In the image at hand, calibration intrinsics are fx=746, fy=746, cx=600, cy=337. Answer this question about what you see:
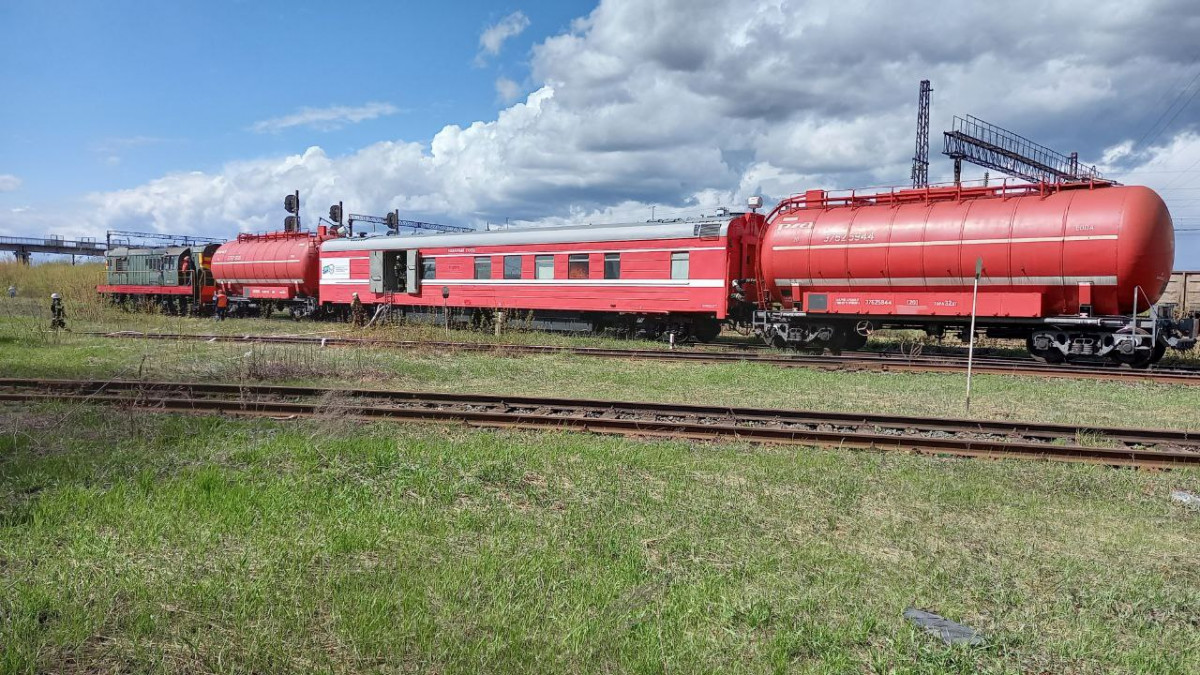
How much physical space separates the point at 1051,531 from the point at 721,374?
863cm

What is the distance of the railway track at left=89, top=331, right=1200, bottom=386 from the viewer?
44.4 ft

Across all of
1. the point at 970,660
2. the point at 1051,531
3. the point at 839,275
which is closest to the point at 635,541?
the point at 970,660

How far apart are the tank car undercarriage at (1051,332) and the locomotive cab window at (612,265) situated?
13.1 ft

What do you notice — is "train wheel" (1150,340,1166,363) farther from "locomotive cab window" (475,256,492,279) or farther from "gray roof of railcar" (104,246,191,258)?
"gray roof of railcar" (104,246,191,258)

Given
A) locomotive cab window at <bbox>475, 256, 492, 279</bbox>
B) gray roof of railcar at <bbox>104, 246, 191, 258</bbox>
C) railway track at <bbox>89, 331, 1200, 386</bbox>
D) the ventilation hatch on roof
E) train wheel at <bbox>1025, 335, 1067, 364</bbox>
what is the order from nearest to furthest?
railway track at <bbox>89, 331, 1200, 386</bbox> → train wheel at <bbox>1025, 335, 1067, 364</bbox> → the ventilation hatch on roof → locomotive cab window at <bbox>475, 256, 492, 279</bbox> → gray roof of railcar at <bbox>104, 246, 191, 258</bbox>

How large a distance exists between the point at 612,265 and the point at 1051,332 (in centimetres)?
1029

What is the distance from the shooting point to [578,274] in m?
20.8

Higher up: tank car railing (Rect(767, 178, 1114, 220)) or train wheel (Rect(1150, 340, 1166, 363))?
tank car railing (Rect(767, 178, 1114, 220))

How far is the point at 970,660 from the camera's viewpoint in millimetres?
3521

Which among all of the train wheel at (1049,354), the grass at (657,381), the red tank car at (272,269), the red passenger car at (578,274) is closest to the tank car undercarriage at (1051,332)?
the train wheel at (1049,354)

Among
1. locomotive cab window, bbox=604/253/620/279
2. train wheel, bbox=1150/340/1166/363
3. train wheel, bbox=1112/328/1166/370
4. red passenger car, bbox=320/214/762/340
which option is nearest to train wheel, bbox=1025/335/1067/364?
train wheel, bbox=1112/328/1166/370

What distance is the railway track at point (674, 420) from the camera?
7.83 m

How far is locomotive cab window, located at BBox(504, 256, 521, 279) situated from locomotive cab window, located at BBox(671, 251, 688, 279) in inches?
202

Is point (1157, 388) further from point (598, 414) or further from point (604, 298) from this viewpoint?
point (604, 298)
